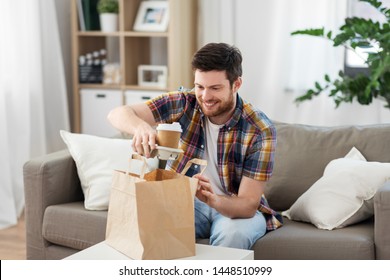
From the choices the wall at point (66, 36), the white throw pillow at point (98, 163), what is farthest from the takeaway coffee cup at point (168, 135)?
the wall at point (66, 36)

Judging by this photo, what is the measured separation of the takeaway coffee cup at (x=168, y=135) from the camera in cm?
208

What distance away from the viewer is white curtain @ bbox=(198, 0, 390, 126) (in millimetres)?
4457

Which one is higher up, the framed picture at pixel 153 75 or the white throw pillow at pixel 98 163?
the framed picture at pixel 153 75

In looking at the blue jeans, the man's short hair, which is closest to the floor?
the blue jeans

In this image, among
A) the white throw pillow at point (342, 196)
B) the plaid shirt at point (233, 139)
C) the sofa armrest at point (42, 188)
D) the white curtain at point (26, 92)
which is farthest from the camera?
the white curtain at point (26, 92)

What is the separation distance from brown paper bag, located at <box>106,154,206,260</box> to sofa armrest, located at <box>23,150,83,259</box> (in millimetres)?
993

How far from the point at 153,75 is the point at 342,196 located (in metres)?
2.28

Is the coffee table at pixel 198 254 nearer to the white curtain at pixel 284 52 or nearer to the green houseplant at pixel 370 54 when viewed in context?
the green houseplant at pixel 370 54

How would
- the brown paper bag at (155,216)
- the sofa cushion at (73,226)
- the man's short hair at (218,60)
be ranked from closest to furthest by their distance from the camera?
the brown paper bag at (155,216)
the man's short hair at (218,60)
the sofa cushion at (73,226)

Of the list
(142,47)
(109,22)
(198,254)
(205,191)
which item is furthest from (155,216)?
(142,47)

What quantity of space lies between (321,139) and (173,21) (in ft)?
5.59

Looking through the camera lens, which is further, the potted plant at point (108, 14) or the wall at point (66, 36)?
the wall at point (66, 36)
